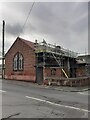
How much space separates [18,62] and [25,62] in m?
1.70

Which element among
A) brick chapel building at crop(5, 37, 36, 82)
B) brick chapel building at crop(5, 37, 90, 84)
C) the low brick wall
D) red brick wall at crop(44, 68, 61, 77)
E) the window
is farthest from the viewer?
the window

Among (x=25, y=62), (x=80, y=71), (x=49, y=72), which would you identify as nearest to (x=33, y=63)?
(x=25, y=62)

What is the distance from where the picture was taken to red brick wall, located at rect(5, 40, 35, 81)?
2675cm

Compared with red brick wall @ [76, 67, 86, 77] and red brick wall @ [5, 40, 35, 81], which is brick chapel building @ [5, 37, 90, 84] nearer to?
red brick wall @ [5, 40, 35, 81]

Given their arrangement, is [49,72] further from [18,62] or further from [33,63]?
[18,62]

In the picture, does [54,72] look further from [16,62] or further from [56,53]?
[16,62]

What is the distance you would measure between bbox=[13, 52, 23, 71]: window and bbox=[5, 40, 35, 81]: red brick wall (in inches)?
22.1

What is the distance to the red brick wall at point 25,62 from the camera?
87.8 ft

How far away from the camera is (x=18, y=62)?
2908 centimetres

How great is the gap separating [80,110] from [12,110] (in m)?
3.25

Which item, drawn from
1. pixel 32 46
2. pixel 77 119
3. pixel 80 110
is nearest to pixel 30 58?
pixel 32 46

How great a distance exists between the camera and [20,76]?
28.5 m

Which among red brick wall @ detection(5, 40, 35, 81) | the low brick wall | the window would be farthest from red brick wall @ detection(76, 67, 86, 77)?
the window

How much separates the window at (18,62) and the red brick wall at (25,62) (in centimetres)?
56
